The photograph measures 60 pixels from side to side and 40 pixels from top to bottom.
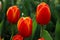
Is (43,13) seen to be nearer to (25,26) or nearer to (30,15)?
(25,26)

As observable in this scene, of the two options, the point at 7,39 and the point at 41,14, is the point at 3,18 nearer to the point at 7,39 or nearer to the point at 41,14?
the point at 7,39

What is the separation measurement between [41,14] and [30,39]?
17cm

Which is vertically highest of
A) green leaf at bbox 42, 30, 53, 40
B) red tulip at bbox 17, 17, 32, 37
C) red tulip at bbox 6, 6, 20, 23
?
red tulip at bbox 6, 6, 20, 23

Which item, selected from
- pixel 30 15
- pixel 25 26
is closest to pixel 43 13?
pixel 25 26

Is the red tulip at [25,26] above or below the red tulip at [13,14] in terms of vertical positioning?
below

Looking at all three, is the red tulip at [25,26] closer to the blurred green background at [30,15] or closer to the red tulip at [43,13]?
the red tulip at [43,13]

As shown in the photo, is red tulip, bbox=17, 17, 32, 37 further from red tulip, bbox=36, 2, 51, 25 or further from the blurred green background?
Answer: the blurred green background

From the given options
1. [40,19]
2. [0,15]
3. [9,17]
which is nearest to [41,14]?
[40,19]

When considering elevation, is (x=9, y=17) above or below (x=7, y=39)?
above

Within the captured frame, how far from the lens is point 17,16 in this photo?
0.79 metres

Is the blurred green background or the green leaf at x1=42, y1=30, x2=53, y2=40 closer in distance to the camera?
the green leaf at x1=42, y1=30, x2=53, y2=40

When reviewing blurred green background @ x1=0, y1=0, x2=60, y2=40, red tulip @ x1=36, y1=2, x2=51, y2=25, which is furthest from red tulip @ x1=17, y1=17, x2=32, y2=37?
blurred green background @ x1=0, y1=0, x2=60, y2=40

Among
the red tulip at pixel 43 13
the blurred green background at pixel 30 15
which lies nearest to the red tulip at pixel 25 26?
the red tulip at pixel 43 13

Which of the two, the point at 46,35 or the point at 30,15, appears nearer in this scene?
the point at 46,35
